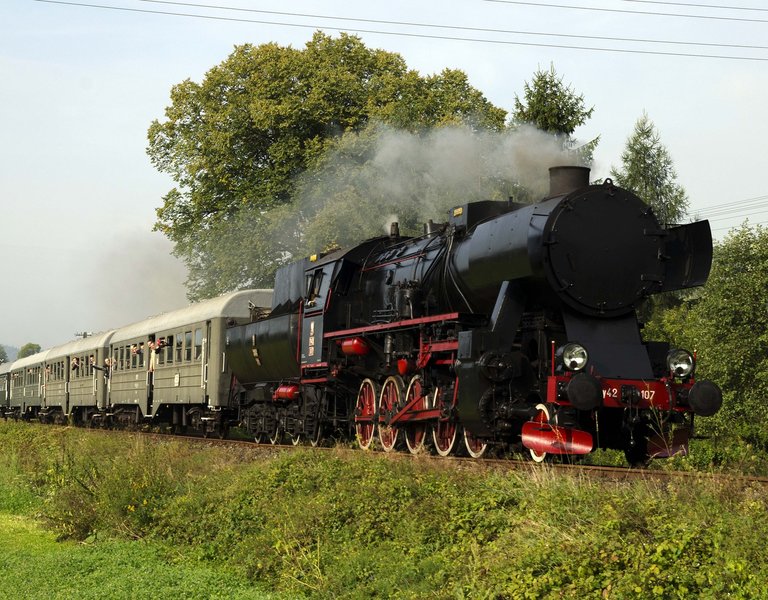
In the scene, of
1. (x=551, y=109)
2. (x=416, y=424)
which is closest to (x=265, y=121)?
(x=551, y=109)

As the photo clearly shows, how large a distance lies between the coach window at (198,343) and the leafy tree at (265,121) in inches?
543

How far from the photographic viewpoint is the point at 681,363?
41.1 feet

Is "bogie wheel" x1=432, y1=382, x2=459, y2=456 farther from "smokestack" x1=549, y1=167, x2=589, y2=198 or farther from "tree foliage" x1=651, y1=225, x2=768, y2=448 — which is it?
"tree foliage" x1=651, y1=225, x2=768, y2=448

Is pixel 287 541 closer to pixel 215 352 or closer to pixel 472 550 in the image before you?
pixel 472 550

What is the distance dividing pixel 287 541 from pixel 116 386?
2354cm

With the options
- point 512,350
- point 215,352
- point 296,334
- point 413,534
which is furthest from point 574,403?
point 215,352

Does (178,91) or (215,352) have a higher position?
(178,91)

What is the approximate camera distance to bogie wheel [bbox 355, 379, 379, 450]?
1655 cm

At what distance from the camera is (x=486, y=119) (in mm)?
38406

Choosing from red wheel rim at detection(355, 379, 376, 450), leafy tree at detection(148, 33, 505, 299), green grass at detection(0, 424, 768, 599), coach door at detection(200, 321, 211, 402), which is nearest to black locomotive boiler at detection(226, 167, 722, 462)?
red wheel rim at detection(355, 379, 376, 450)

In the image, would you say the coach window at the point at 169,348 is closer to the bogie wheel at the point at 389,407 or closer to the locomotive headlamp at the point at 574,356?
the bogie wheel at the point at 389,407

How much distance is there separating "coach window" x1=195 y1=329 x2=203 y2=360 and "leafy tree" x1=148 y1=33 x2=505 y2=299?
1380 cm

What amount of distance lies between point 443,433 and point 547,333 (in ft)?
9.31

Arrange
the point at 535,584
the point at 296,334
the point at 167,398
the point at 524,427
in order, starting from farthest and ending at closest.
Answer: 1. the point at 167,398
2. the point at 296,334
3. the point at 524,427
4. the point at 535,584
